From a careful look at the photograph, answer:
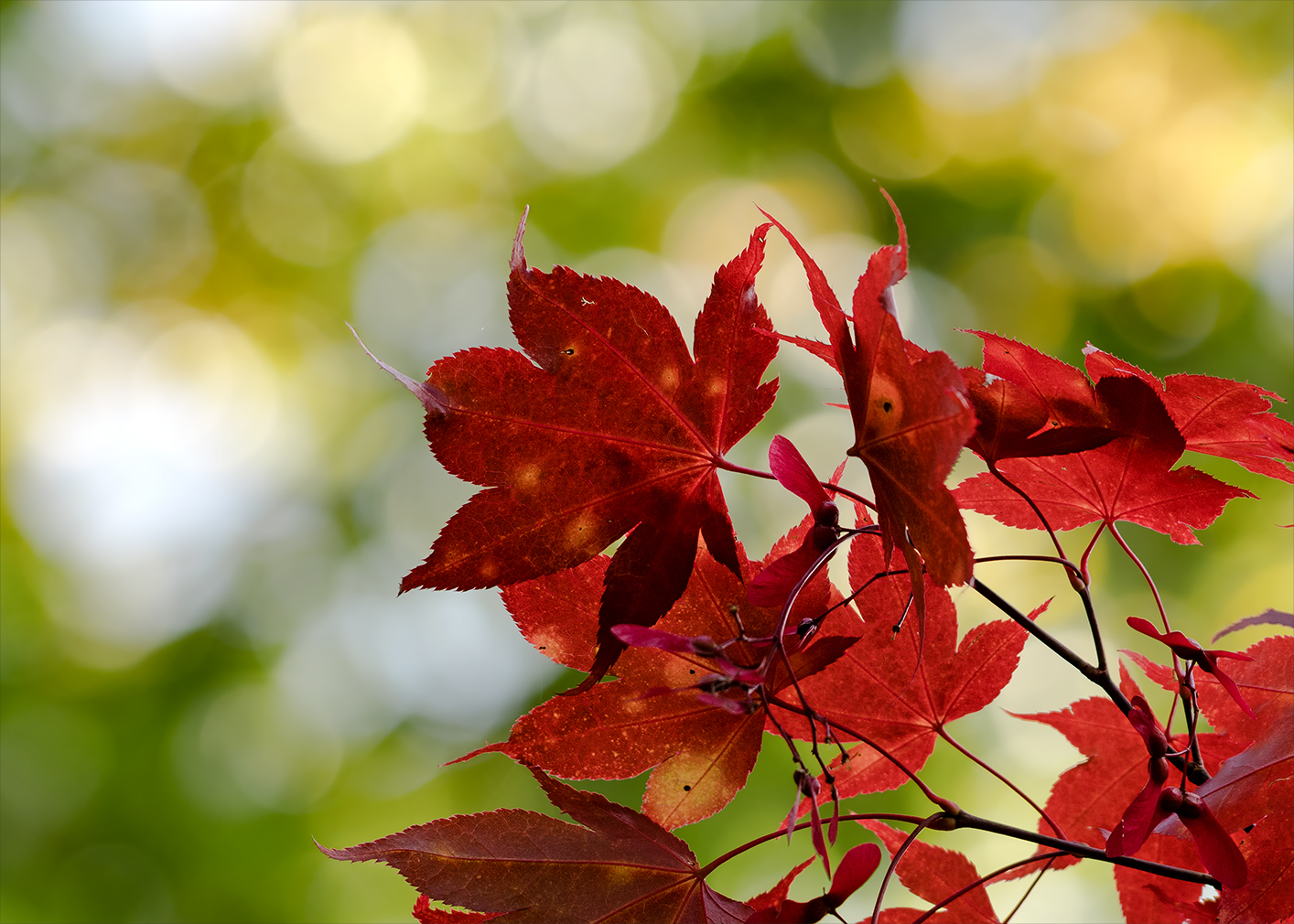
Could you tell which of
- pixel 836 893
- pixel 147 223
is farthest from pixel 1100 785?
pixel 147 223

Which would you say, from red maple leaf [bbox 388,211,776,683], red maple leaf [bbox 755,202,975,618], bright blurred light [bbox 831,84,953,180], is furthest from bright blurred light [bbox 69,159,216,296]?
red maple leaf [bbox 755,202,975,618]

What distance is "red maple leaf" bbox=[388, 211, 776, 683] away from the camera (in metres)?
0.35

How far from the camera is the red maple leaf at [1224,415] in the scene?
378 mm

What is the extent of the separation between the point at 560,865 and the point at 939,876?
20 centimetres

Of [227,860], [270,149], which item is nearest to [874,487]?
[227,860]

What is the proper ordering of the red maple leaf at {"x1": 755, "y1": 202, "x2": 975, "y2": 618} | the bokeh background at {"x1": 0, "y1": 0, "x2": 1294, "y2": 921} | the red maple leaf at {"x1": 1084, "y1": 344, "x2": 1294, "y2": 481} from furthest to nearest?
the bokeh background at {"x1": 0, "y1": 0, "x2": 1294, "y2": 921} < the red maple leaf at {"x1": 1084, "y1": 344, "x2": 1294, "y2": 481} < the red maple leaf at {"x1": 755, "y1": 202, "x2": 975, "y2": 618}

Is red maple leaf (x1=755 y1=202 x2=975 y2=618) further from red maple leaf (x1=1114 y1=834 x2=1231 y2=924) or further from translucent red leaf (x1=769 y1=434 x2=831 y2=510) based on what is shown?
red maple leaf (x1=1114 y1=834 x2=1231 y2=924)

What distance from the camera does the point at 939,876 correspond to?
0.44m

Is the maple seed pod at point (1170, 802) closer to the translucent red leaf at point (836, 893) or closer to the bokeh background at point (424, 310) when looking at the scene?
the translucent red leaf at point (836, 893)

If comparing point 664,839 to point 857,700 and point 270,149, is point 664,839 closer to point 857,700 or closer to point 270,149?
point 857,700

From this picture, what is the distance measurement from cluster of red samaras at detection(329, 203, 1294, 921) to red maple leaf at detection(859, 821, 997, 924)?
0.03 metres

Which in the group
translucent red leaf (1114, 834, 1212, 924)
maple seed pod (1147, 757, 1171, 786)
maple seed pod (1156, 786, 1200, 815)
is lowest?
translucent red leaf (1114, 834, 1212, 924)

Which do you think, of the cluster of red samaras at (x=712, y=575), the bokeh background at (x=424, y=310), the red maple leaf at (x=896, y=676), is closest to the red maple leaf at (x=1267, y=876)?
the cluster of red samaras at (x=712, y=575)

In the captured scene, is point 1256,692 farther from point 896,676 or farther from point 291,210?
point 291,210
